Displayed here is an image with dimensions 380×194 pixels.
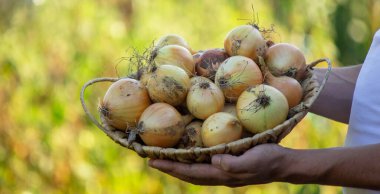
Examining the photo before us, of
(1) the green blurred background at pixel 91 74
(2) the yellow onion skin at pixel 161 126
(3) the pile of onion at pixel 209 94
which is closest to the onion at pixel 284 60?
(3) the pile of onion at pixel 209 94

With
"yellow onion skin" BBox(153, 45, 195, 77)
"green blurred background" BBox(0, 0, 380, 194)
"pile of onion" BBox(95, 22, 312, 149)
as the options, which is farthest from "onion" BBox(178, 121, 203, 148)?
"green blurred background" BBox(0, 0, 380, 194)

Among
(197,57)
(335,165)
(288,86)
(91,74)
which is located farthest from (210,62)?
(91,74)

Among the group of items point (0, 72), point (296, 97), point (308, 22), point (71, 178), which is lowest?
point (71, 178)

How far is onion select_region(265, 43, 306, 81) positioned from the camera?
1271 millimetres

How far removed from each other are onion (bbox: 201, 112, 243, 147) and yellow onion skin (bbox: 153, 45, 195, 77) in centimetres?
15

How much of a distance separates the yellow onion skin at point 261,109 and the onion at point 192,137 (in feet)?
0.24

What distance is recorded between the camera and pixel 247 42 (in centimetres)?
126

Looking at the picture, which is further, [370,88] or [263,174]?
[370,88]

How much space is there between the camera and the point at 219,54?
1.30m

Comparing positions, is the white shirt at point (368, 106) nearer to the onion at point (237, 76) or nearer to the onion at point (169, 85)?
the onion at point (237, 76)

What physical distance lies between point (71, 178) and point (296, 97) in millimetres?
1161

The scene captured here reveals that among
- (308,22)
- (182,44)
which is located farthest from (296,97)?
(308,22)

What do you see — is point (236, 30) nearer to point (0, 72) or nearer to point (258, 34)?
point (258, 34)

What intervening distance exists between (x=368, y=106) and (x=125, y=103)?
0.46 m
